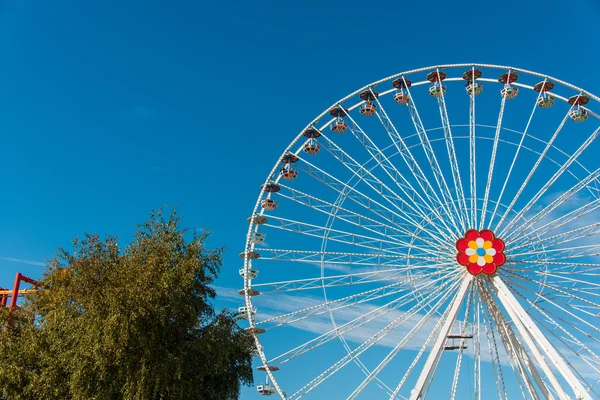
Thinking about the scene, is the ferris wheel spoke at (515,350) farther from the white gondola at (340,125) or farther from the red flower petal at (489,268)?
the white gondola at (340,125)

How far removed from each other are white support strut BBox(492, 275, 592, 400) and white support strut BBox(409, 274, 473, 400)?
1.33m

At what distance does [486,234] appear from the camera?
23.7 meters

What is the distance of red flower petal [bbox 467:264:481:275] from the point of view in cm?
2311

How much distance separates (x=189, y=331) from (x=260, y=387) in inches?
244

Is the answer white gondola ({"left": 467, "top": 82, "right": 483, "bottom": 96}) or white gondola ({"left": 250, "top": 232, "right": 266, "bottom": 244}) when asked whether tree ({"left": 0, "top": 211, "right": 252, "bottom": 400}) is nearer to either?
white gondola ({"left": 250, "top": 232, "right": 266, "bottom": 244})

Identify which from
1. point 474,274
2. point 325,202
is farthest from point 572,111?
point 325,202

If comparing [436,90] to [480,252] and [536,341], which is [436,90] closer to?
[480,252]

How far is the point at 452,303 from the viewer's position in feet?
76.1

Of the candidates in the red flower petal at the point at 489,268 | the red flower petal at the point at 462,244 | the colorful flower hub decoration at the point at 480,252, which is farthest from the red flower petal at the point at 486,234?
the red flower petal at the point at 489,268

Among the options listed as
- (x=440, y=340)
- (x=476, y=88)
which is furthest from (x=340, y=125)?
(x=440, y=340)

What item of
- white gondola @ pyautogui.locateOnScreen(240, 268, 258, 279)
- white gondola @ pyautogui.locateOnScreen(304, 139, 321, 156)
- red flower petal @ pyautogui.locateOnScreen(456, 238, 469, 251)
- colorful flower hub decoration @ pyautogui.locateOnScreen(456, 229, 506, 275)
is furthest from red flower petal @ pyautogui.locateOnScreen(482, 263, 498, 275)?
white gondola @ pyautogui.locateOnScreen(240, 268, 258, 279)

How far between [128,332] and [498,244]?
1478 cm

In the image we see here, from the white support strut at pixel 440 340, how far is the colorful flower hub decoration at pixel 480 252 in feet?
1.88

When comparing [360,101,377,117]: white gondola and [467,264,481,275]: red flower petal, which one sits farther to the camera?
[360,101,377,117]: white gondola
